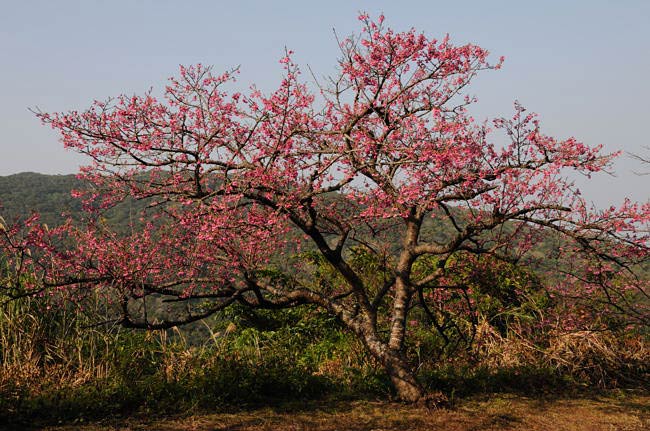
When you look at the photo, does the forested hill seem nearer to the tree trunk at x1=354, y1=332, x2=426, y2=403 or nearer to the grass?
the grass

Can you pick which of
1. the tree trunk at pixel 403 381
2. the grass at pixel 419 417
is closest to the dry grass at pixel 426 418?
the grass at pixel 419 417

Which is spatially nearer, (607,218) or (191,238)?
(607,218)

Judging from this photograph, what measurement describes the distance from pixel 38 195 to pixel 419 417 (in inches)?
1996

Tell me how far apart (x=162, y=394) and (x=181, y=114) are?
3.24 meters

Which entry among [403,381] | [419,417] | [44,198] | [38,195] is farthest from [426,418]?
[38,195]

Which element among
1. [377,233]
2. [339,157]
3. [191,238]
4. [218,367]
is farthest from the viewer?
[377,233]

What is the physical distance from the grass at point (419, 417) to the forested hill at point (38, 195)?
3739 centimetres

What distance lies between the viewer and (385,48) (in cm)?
700

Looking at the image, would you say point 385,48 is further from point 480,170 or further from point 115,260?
point 115,260

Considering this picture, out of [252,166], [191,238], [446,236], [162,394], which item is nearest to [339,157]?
[252,166]

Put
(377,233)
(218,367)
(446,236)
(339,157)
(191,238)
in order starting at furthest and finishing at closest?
(446,236) < (377,233) < (191,238) < (218,367) < (339,157)

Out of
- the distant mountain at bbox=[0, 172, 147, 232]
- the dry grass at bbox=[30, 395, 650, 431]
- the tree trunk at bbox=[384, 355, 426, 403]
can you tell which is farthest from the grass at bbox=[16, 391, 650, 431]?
the distant mountain at bbox=[0, 172, 147, 232]

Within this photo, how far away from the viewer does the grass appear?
19.1ft

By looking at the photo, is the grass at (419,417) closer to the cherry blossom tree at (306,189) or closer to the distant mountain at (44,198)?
the cherry blossom tree at (306,189)
